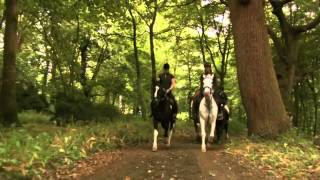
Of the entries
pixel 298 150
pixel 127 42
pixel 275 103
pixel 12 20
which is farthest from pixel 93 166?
pixel 127 42

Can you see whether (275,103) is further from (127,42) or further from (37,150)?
(127,42)

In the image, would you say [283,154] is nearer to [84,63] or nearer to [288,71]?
[288,71]

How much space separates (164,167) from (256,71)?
5.80 meters

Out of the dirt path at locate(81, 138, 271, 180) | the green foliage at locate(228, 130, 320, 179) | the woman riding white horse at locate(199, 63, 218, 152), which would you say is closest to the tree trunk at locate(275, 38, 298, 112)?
the green foliage at locate(228, 130, 320, 179)

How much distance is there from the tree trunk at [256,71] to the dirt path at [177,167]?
2.79 m

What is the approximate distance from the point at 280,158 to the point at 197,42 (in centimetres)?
2471

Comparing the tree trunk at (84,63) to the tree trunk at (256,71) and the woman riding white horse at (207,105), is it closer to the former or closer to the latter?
the tree trunk at (256,71)

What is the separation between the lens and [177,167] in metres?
10.8

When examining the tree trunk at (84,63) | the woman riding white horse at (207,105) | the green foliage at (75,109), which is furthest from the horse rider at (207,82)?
the tree trunk at (84,63)

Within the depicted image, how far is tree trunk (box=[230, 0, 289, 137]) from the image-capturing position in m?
15.2

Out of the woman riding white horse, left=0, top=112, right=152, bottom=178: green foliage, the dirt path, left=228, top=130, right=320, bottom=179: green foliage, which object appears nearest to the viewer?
left=0, top=112, right=152, bottom=178: green foliage

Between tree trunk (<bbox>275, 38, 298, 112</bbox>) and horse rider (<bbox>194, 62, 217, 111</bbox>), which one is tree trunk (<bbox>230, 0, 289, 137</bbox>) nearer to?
horse rider (<bbox>194, 62, 217, 111</bbox>)

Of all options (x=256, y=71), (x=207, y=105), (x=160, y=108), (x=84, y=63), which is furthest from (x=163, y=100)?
(x=84, y=63)

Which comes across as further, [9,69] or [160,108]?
[9,69]
